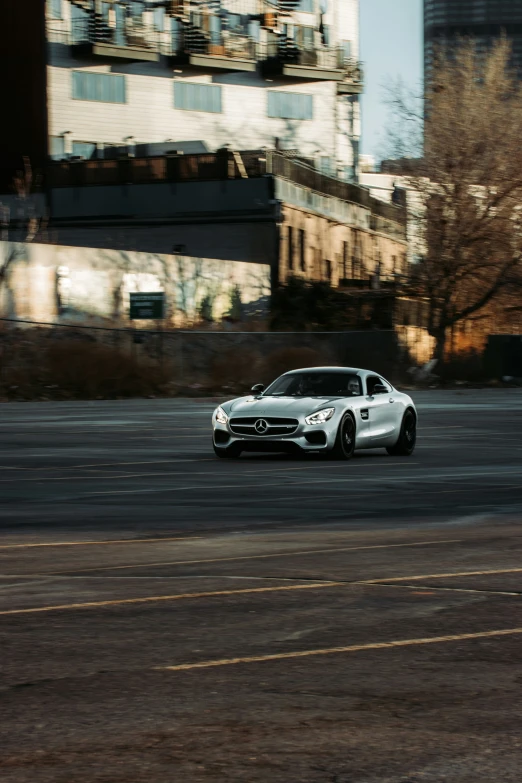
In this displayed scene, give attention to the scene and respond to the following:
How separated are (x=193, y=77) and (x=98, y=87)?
4550mm

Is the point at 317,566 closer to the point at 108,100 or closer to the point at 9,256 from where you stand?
the point at 9,256

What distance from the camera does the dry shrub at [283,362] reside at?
45.5 m

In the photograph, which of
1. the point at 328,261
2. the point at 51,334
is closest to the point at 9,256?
the point at 51,334

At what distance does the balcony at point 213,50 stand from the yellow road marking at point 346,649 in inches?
2329

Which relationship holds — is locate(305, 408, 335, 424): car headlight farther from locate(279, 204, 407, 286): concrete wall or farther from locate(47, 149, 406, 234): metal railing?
locate(47, 149, 406, 234): metal railing

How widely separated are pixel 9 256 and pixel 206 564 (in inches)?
1328

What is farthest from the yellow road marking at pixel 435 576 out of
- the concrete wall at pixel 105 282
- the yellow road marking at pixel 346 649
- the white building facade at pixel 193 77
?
the white building facade at pixel 193 77

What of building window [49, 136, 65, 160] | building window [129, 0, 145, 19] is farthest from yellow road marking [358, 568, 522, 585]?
building window [129, 0, 145, 19]

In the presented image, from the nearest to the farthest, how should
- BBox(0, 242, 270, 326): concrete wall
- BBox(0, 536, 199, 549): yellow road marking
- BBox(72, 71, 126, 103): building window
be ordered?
BBox(0, 536, 199, 549): yellow road marking, BBox(0, 242, 270, 326): concrete wall, BBox(72, 71, 126, 103): building window

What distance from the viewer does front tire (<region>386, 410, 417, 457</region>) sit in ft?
73.4

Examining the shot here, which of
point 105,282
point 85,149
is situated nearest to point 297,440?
point 105,282

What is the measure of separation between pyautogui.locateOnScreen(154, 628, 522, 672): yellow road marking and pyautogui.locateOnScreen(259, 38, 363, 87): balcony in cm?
6190

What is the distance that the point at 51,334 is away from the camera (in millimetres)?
42469

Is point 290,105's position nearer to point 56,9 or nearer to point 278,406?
point 56,9
